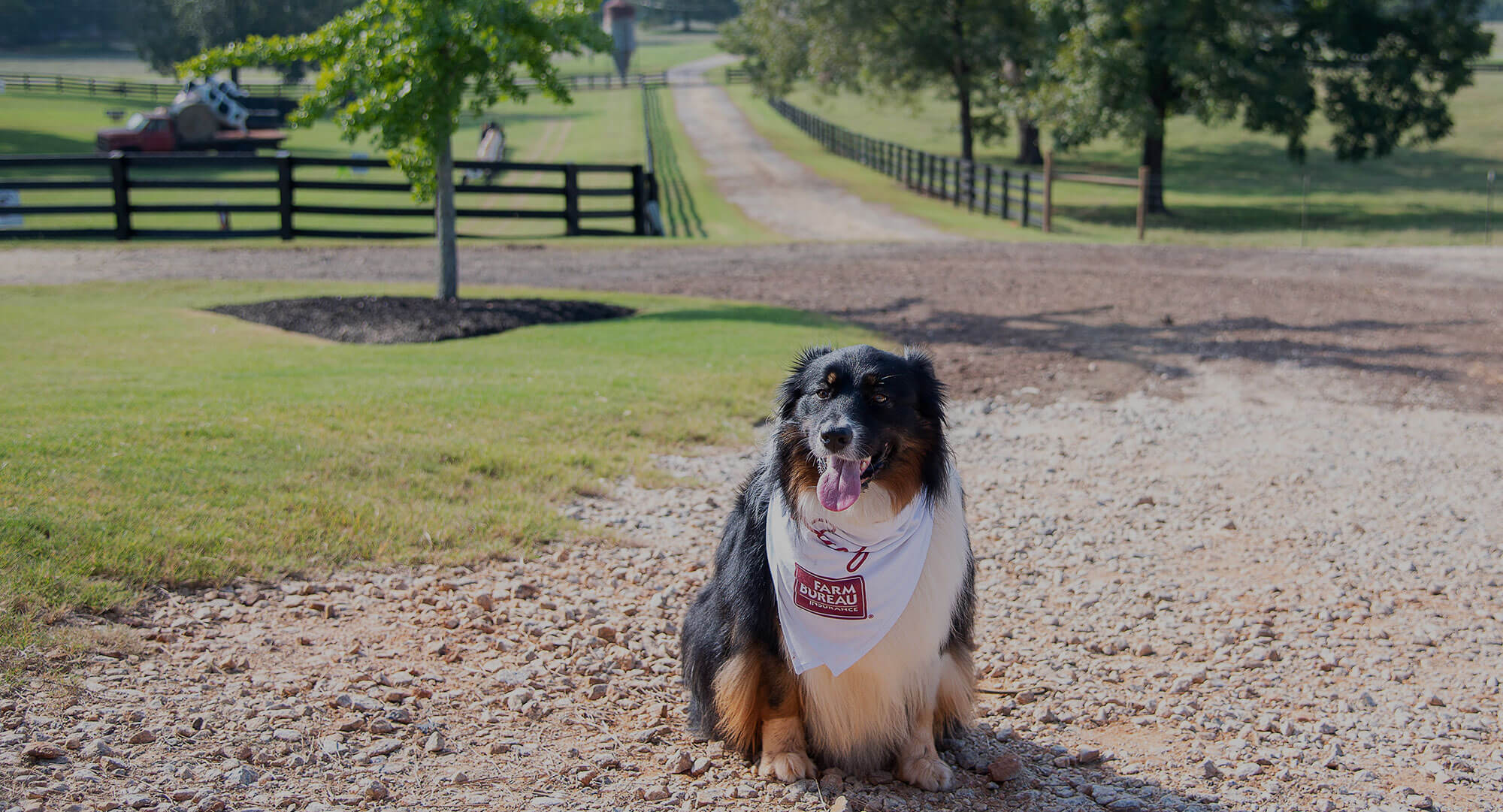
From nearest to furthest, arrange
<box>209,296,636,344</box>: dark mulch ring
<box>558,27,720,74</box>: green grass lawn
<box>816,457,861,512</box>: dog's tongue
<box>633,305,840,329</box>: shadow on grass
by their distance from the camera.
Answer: <box>816,457,861,512</box>: dog's tongue, <box>209,296,636,344</box>: dark mulch ring, <box>633,305,840,329</box>: shadow on grass, <box>558,27,720,74</box>: green grass lawn

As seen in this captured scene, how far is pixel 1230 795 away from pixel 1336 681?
1.33 meters

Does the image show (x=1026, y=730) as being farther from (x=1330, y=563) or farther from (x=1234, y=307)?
(x=1234, y=307)

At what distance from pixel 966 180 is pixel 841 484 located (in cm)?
2712

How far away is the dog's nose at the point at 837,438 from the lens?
333 cm

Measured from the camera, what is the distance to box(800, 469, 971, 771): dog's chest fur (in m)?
3.70

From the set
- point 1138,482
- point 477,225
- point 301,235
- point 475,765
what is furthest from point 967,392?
point 477,225

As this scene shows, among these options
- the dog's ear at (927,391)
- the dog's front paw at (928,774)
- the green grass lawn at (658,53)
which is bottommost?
the dog's front paw at (928,774)

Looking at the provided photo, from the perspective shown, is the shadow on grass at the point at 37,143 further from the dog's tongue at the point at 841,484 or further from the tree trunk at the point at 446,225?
the dog's tongue at the point at 841,484

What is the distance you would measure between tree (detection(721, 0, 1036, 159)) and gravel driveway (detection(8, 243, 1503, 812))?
Answer: 23014 millimetres

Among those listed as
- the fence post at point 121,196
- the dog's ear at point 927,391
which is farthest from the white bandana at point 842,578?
the fence post at point 121,196

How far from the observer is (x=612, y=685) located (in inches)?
186

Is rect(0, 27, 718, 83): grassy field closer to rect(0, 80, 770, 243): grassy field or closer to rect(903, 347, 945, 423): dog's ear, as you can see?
rect(0, 80, 770, 243): grassy field

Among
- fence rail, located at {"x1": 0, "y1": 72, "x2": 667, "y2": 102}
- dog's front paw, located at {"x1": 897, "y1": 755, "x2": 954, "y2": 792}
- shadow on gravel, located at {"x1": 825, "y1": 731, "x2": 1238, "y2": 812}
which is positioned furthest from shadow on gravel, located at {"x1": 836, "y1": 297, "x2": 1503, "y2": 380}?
fence rail, located at {"x1": 0, "y1": 72, "x2": 667, "y2": 102}

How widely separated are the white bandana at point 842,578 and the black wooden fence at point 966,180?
22160 mm
